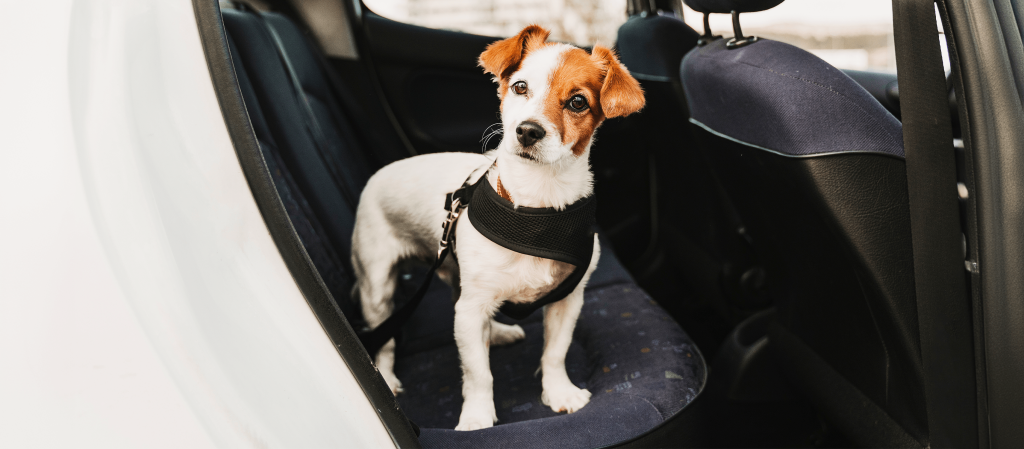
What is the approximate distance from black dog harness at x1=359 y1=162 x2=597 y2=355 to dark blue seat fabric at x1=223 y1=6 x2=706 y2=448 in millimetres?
221

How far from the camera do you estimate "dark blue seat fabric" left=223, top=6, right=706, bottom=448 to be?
1.30 metres

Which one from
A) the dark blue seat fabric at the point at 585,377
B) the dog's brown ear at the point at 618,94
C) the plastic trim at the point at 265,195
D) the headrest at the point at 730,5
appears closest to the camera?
the plastic trim at the point at 265,195

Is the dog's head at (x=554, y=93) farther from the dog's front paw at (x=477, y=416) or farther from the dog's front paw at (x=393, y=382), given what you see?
the dog's front paw at (x=393, y=382)

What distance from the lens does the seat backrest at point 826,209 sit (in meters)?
1.28

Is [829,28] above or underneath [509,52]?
underneath

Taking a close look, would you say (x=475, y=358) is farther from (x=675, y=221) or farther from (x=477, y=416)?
(x=675, y=221)

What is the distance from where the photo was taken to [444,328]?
6.22 ft

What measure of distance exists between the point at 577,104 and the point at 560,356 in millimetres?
609

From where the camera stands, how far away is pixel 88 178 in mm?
771

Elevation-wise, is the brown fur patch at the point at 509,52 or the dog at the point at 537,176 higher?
the brown fur patch at the point at 509,52

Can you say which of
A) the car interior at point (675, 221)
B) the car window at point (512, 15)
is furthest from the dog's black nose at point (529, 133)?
the car window at point (512, 15)

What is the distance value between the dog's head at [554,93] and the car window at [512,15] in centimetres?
121

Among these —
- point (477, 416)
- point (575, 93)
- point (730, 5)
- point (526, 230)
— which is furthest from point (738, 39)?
point (477, 416)

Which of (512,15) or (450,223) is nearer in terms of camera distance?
(450,223)
